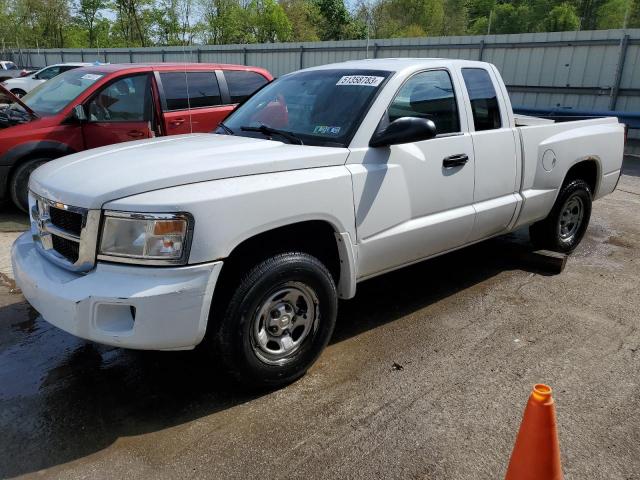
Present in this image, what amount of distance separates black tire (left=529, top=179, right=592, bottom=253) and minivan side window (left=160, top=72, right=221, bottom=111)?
4335 millimetres

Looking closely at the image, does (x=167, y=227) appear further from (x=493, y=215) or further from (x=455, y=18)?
(x=455, y=18)

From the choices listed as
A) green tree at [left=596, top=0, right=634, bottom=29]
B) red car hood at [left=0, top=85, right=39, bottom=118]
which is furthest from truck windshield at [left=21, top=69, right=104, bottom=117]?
green tree at [left=596, top=0, right=634, bottom=29]

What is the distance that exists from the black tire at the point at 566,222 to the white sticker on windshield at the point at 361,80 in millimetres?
2602

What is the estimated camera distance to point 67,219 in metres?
2.88

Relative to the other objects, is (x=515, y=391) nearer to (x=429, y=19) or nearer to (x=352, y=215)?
(x=352, y=215)

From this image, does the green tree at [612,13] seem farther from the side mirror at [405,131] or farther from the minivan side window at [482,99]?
the side mirror at [405,131]

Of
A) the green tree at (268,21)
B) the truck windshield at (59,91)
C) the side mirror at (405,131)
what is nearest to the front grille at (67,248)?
the side mirror at (405,131)

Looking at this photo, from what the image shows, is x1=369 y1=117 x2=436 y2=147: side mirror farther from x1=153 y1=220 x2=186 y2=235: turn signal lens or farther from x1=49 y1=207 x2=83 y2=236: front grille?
x1=49 y1=207 x2=83 y2=236: front grille

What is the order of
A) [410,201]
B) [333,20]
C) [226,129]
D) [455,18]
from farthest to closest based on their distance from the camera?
[455,18], [333,20], [226,129], [410,201]

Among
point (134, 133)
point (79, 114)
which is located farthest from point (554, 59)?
point (79, 114)

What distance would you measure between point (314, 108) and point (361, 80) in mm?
378

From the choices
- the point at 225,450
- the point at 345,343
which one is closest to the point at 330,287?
the point at 345,343

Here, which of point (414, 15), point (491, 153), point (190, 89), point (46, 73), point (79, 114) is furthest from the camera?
point (414, 15)

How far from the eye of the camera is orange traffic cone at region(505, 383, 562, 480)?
1.97m
